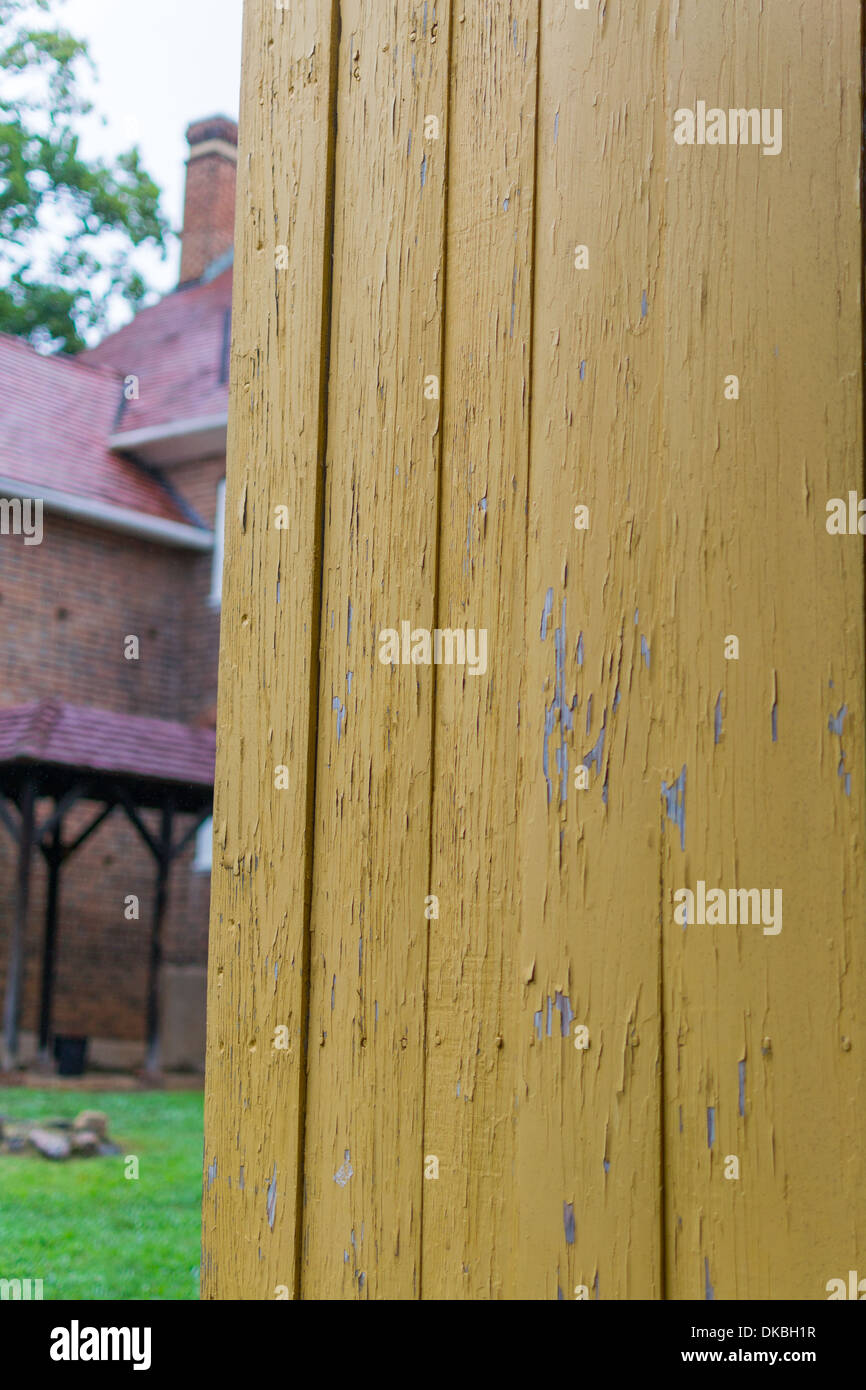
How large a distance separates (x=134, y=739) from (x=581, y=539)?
30.0ft

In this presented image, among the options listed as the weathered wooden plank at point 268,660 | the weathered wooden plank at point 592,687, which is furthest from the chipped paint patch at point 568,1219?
the weathered wooden plank at point 268,660

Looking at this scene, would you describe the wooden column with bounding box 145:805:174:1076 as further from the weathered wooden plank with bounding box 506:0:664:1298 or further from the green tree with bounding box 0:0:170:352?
the weathered wooden plank with bounding box 506:0:664:1298

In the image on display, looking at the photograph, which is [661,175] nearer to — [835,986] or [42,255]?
[835,986]

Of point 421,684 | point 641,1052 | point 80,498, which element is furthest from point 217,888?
point 80,498

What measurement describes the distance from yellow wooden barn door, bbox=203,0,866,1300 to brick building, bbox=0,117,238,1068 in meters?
8.56

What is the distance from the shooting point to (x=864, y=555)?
43.2 inches

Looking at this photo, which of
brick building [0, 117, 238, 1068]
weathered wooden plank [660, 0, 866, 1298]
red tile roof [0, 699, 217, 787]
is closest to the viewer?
weathered wooden plank [660, 0, 866, 1298]

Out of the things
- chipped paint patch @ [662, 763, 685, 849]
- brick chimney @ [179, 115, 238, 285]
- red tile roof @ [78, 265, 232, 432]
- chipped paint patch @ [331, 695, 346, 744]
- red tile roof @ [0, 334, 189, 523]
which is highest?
brick chimney @ [179, 115, 238, 285]

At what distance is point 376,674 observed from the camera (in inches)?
48.6

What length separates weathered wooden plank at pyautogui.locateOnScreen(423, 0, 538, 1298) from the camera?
1.14m

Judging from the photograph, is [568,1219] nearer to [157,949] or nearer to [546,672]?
[546,672]

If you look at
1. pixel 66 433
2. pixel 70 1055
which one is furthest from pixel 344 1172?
pixel 66 433

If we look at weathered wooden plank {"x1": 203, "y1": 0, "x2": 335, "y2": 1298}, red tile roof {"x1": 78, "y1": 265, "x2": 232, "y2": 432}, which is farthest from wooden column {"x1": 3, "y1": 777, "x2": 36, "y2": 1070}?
weathered wooden plank {"x1": 203, "y1": 0, "x2": 335, "y2": 1298}

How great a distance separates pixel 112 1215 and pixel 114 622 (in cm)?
700
